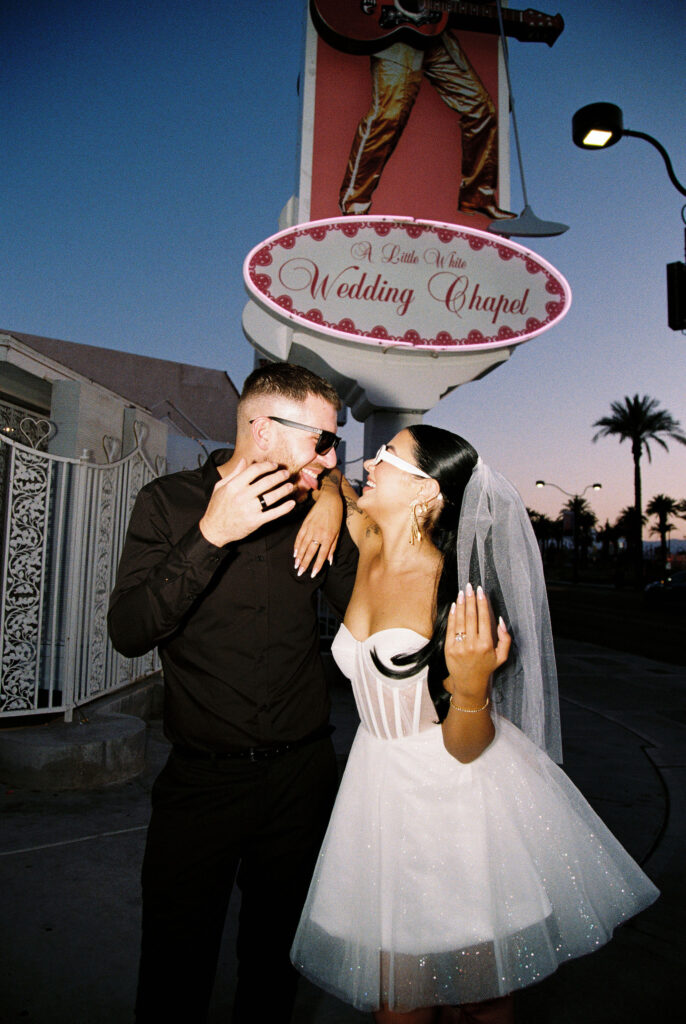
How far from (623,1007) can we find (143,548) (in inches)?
101

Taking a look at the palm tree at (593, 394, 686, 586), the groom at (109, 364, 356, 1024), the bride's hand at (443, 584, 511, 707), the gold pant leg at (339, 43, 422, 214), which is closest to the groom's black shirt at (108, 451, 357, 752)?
the groom at (109, 364, 356, 1024)

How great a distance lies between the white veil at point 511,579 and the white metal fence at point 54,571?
11.8ft

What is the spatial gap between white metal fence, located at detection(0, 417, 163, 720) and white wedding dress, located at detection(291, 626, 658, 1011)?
3.53 meters

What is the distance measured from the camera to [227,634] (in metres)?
1.88

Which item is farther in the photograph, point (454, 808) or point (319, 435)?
point (319, 435)

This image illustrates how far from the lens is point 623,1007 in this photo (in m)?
2.46

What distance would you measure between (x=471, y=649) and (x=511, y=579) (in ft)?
1.35

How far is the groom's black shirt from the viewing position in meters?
1.82

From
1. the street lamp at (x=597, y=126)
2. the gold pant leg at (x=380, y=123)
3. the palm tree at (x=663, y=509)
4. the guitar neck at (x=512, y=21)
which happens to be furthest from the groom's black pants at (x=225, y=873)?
the palm tree at (x=663, y=509)

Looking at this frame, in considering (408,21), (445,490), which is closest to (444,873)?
(445,490)

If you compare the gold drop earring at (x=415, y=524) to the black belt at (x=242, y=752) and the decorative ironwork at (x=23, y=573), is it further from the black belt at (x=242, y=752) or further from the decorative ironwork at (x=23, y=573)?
the decorative ironwork at (x=23, y=573)

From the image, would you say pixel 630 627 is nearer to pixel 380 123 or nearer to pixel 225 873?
pixel 380 123

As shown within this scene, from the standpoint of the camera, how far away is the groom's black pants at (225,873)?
1700 mm

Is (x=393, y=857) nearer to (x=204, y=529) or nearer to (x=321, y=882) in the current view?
(x=321, y=882)
